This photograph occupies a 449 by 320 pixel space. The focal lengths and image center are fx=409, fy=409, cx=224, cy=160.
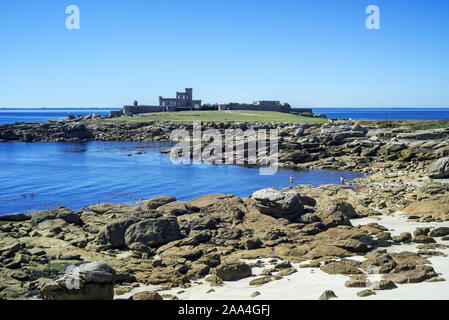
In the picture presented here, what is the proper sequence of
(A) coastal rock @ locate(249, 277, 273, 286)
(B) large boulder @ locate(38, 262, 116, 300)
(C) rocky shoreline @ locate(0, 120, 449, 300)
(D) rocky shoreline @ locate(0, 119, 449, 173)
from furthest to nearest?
1. (D) rocky shoreline @ locate(0, 119, 449, 173)
2. (A) coastal rock @ locate(249, 277, 273, 286)
3. (C) rocky shoreline @ locate(0, 120, 449, 300)
4. (B) large boulder @ locate(38, 262, 116, 300)

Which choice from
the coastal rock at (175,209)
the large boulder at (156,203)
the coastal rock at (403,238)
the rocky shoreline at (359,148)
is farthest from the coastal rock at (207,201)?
the rocky shoreline at (359,148)

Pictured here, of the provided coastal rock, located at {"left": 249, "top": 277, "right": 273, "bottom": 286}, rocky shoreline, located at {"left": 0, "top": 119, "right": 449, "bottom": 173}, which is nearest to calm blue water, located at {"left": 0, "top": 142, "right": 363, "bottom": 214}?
rocky shoreline, located at {"left": 0, "top": 119, "right": 449, "bottom": 173}

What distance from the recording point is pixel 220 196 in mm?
24281

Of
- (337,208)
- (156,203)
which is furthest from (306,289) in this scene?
(156,203)

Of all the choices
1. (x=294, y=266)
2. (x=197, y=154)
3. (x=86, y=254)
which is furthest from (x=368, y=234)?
(x=197, y=154)

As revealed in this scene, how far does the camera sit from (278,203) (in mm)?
20203

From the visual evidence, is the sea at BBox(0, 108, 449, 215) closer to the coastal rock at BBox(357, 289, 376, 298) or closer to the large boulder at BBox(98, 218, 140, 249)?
the large boulder at BBox(98, 218, 140, 249)

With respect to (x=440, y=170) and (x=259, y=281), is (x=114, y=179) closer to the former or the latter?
(x=440, y=170)

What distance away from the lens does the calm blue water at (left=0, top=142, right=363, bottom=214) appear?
1298 inches

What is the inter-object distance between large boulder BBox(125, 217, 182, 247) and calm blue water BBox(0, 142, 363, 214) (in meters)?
13.4

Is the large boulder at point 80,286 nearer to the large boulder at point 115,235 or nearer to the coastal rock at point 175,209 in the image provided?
the large boulder at point 115,235

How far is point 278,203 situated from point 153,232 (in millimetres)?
6436

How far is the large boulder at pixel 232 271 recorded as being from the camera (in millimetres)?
13461
